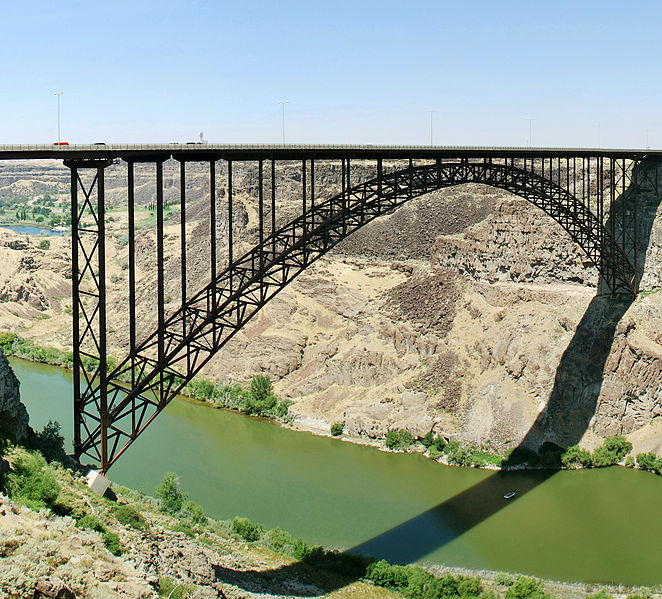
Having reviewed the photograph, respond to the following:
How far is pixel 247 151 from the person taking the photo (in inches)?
925

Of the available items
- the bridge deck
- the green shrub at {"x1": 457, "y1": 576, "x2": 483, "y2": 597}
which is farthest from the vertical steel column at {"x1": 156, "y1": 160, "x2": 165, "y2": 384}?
the green shrub at {"x1": 457, "y1": 576, "x2": 483, "y2": 597}

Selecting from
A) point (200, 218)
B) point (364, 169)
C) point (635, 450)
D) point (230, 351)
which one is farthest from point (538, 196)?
point (200, 218)

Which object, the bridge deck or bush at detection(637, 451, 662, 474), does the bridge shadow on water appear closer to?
bush at detection(637, 451, 662, 474)

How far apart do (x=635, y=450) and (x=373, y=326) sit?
56.4 ft

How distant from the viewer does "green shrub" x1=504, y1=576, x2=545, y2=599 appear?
24.0m

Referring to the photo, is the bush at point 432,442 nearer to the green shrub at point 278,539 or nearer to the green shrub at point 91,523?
the green shrub at point 278,539

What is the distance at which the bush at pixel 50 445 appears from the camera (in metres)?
20.9

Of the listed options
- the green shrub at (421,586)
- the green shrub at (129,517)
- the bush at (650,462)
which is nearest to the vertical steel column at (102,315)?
the green shrub at (129,517)

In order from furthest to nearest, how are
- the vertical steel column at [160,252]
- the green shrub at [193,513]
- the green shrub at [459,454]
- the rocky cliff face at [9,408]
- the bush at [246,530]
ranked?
the green shrub at [459,454], the green shrub at [193,513], the bush at [246,530], the vertical steel column at [160,252], the rocky cliff face at [9,408]

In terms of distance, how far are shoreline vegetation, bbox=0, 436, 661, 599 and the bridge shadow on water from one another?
70cm

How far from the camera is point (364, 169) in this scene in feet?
218

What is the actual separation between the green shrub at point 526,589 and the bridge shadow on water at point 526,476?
452 cm

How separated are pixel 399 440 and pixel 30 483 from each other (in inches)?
991

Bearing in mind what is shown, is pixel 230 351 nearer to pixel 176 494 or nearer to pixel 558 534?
pixel 176 494
